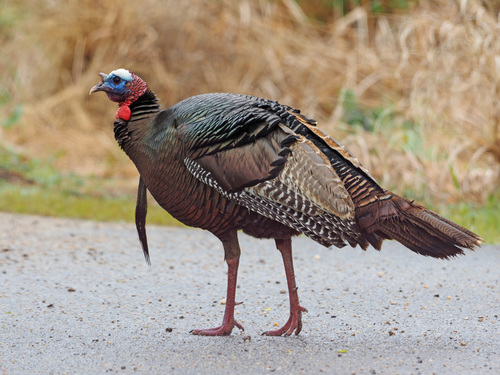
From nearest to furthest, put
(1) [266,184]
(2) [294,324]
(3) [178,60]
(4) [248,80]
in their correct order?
(1) [266,184] < (2) [294,324] < (4) [248,80] < (3) [178,60]

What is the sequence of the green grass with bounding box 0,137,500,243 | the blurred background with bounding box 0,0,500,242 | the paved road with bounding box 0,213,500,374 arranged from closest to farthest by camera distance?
the paved road with bounding box 0,213,500,374 → the green grass with bounding box 0,137,500,243 → the blurred background with bounding box 0,0,500,242

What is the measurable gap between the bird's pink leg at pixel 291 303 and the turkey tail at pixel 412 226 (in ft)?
1.73

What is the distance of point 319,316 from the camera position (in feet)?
16.2

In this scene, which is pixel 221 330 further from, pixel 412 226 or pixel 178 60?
pixel 178 60

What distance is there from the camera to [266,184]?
4.11m

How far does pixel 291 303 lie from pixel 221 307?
3.02 ft

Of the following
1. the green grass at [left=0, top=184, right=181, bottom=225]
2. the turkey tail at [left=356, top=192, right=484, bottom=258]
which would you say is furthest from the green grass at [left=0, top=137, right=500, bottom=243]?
the turkey tail at [left=356, top=192, right=484, bottom=258]

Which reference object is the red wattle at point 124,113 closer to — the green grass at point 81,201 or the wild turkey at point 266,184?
the wild turkey at point 266,184

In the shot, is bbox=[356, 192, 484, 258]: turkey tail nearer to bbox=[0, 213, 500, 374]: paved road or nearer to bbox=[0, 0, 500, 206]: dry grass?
bbox=[0, 213, 500, 374]: paved road

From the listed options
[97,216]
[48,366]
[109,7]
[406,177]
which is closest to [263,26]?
[109,7]

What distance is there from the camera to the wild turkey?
13.4ft

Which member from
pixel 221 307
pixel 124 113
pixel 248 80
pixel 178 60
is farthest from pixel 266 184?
pixel 178 60

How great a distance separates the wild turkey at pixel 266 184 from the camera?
4078 mm

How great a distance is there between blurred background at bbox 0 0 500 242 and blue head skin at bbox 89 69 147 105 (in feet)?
13.1
